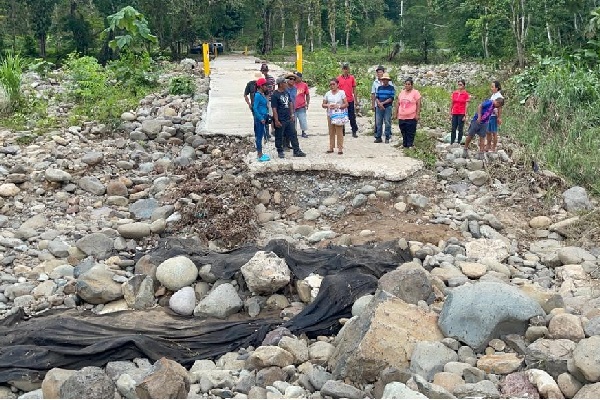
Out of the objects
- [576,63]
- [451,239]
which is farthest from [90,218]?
[576,63]

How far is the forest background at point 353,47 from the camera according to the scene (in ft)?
38.5

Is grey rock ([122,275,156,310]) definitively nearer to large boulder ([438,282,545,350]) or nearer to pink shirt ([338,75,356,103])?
large boulder ([438,282,545,350])

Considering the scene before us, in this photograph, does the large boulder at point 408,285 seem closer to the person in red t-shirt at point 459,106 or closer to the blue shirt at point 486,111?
the blue shirt at point 486,111

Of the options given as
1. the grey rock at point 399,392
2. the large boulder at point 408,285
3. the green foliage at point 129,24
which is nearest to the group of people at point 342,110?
the large boulder at point 408,285

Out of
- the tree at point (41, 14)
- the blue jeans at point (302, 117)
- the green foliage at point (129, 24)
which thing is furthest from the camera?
the tree at point (41, 14)

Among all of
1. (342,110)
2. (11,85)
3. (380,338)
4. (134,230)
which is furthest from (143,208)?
(11,85)

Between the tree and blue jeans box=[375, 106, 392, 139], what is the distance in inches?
869

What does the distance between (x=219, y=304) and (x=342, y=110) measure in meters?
4.28

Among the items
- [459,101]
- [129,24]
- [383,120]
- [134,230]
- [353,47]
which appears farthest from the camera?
[353,47]

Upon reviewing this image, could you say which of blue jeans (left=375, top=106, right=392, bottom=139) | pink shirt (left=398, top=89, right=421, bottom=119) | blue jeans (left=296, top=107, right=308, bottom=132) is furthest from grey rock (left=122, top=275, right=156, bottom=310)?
blue jeans (left=375, top=106, right=392, bottom=139)

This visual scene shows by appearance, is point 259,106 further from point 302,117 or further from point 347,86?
point 347,86

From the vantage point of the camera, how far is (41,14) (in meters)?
27.9

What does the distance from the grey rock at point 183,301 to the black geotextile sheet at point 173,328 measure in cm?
7

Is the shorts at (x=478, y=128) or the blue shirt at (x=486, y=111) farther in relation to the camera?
the shorts at (x=478, y=128)
